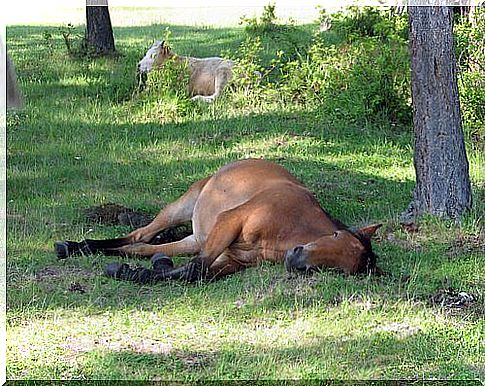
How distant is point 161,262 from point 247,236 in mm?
623

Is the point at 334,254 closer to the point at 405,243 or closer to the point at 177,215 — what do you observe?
the point at 405,243

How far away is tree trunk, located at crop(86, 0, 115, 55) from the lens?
1465 cm

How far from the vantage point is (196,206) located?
701 cm

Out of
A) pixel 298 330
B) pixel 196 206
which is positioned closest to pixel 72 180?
pixel 196 206

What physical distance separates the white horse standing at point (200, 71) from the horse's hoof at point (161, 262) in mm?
5723

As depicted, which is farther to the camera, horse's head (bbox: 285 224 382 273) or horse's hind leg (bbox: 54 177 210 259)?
horse's hind leg (bbox: 54 177 210 259)

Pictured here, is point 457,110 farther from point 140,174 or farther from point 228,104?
point 228,104

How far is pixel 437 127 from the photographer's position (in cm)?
732

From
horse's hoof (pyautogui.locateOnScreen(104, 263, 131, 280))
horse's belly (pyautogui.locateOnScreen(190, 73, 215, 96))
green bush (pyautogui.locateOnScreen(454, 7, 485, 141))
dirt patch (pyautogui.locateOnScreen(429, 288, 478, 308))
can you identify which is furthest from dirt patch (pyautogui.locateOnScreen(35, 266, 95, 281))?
horse's belly (pyautogui.locateOnScreen(190, 73, 215, 96))

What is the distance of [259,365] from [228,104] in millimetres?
7229

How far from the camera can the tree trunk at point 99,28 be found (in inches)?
577

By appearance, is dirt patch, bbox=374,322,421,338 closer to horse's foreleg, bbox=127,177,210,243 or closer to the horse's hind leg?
the horse's hind leg

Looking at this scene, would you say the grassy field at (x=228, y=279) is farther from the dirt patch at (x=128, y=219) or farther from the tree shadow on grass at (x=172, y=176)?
the dirt patch at (x=128, y=219)

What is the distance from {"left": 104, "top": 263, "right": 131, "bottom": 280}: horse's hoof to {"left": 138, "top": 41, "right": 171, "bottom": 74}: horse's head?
6.23 m
